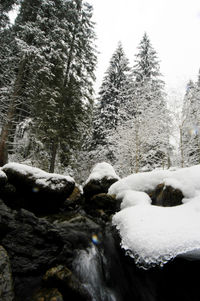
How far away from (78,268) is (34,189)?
349 cm

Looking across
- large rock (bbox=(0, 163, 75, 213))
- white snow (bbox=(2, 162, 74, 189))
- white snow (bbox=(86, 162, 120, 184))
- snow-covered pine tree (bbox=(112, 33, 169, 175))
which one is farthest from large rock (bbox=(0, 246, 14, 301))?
snow-covered pine tree (bbox=(112, 33, 169, 175))

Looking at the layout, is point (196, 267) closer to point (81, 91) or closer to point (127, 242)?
point (127, 242)

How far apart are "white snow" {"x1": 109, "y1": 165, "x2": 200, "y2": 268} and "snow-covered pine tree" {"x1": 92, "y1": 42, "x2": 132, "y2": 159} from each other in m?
12.1

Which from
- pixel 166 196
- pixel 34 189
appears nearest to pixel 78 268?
pixel 166 196

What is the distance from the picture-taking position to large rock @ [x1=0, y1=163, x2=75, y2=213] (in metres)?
6.10

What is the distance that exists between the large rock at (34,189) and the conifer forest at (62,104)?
3313 mm

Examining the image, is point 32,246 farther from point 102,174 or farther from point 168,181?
point 102,174

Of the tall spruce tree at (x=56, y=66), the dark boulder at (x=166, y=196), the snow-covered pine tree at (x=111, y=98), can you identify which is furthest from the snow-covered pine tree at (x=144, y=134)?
the dark boulder at (x=166, y=196)

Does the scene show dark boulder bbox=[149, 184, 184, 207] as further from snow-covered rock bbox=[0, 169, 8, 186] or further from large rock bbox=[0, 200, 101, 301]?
snow-covered rock bbox=[0, 169, 8, 186]

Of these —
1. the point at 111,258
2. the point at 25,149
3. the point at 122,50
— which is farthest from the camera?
the point at 122,50

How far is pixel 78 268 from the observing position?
341 centimetres

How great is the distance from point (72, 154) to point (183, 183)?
9953 millimetres

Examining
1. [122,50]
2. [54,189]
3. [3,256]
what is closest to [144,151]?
[54,189]

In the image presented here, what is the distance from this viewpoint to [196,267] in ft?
8.93
